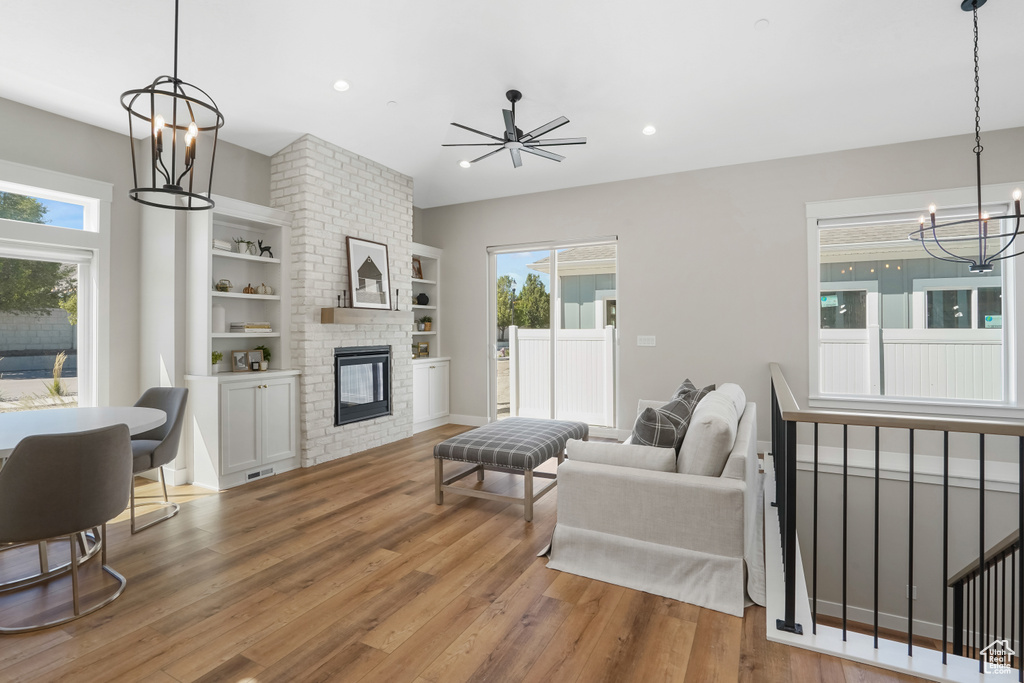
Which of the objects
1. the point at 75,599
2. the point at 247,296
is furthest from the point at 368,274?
the point at 75,599

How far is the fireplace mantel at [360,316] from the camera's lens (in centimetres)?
473

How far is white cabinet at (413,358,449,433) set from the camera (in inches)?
243

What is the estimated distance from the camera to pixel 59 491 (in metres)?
2.15

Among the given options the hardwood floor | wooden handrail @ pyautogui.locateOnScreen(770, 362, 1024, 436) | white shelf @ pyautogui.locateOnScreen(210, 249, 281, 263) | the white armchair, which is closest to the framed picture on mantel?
white shelf @ pyautogui.locateOnScreen(210, 249, 281, 263)

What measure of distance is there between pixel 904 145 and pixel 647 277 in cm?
249

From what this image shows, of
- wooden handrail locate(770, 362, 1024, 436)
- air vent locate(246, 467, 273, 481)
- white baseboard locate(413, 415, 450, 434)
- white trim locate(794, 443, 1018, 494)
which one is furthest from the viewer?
white baseboard locate(413, 415, 450, 434)

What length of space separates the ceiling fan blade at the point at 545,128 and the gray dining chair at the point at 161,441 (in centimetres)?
305

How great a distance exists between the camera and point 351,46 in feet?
11.9

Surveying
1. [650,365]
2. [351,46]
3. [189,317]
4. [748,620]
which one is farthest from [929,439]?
[189,317]

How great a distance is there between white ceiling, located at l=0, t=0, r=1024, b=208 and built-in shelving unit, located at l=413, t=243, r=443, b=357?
1.97 metres

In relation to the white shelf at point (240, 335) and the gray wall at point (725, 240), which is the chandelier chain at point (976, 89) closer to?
the gray wall at point (725, 240)

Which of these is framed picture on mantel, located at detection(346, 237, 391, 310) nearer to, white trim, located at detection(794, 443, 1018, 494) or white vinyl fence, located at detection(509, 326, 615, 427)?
white vinyl fence, located at detection(509, 326, 615, 427)

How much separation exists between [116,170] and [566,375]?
474 cm

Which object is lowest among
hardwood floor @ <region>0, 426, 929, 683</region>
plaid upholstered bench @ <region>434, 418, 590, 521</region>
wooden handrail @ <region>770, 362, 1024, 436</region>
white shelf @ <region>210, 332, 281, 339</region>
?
hardwood floor @ <region>0, 426, 929, 683</region>
